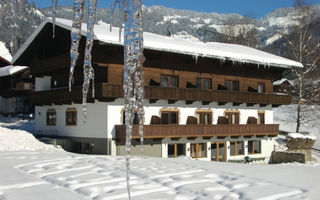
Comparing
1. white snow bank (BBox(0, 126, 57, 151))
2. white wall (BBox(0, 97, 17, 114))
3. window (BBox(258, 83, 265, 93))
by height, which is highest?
window (BBox(258, 83, 265, 93))

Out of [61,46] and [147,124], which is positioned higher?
[61,46]

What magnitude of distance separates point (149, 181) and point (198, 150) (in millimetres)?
16480

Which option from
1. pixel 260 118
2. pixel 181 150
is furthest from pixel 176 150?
pixel 260 118

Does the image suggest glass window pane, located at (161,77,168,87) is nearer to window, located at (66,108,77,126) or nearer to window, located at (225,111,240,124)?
window, located at (225,111,240,124)

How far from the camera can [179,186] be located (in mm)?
8969

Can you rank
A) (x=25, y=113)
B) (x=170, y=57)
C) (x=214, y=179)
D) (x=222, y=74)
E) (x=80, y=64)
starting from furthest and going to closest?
(x=25, y=113) → (x=222, y=74) → (x=170, y=57) → (x=80, y=64) → (x=214, y=179)

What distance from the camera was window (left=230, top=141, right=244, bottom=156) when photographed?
27691mm

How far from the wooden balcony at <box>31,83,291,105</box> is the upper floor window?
1286 millimetres

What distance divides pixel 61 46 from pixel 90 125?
6.03m

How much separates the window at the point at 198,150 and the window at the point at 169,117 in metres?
2.28

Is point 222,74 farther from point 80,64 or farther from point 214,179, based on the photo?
point 214,179

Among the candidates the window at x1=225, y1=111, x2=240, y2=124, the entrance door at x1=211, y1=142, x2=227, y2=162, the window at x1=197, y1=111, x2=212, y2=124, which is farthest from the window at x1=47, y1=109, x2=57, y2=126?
the window at x1=225, y1=111, x2=240, y2=124

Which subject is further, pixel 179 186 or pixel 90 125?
pixel 90 125

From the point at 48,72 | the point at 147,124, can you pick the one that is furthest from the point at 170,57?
the point at 48,72
